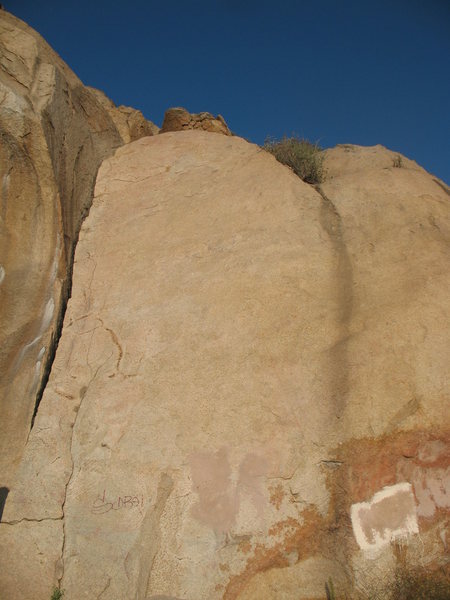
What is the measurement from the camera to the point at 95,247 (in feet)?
12.8

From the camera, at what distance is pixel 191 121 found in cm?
579

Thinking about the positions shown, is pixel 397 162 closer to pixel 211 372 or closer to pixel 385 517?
pixel 211 372

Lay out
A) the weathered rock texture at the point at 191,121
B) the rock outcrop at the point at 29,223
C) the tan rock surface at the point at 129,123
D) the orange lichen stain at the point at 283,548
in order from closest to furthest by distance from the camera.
A: the orange lichen stain at the point at 283,548, the rock outcrop at the point at 29,223, the tan rock surface at the point at 129,123, the weathered rock texture at the point at 191,121

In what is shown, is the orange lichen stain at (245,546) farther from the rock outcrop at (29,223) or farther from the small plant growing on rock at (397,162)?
the small plant growing on rock at (397,162)

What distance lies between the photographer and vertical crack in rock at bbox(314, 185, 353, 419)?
2854mm

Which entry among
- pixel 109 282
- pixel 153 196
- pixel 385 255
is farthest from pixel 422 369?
pixel 153 196

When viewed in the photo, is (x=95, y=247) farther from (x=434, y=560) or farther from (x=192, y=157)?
(x=434, y=560)

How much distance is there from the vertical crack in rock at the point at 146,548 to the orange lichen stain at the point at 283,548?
46 cm

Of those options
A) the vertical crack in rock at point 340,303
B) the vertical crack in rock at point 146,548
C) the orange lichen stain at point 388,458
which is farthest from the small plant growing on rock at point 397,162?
the vertical crack in rock at point 146,548

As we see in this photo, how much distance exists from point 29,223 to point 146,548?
2.57m

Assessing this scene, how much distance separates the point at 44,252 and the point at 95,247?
44cm

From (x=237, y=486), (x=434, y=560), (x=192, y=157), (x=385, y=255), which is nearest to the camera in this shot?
(x=434, y=560)

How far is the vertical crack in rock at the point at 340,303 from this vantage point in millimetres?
2854

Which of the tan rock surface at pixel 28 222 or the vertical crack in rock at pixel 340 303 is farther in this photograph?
the tan rock surface at pixel 28 222
